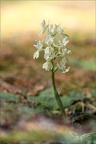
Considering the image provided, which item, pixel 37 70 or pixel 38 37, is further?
pixel 38 37

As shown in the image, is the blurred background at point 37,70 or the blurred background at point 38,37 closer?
the blurred background at point 37,70

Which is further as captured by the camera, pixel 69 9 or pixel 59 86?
pixel 69 9

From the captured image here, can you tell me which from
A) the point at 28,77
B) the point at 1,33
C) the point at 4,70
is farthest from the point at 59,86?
the point at 1,33

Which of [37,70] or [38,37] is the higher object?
[38,37]

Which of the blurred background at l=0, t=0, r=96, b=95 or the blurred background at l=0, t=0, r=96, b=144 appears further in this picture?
the blurred background at l=0, t=0, r=96, b=95

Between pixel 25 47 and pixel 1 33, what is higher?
pixel 1 33

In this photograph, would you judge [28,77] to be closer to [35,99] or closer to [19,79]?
[19,79]

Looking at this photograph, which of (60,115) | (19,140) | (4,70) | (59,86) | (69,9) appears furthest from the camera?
(69,9)

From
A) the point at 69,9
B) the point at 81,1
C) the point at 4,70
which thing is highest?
the point at 81,1
